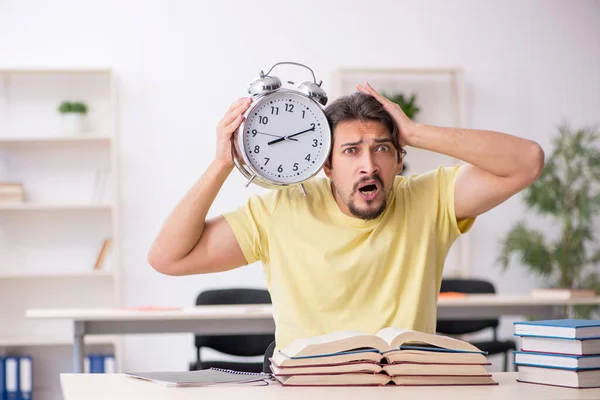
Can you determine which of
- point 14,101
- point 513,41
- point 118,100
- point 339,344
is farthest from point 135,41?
point 339,344

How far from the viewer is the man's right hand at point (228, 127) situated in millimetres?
2029

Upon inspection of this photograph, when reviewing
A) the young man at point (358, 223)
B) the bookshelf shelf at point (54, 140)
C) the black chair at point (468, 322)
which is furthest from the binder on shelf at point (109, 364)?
the young man at point (358, 223)

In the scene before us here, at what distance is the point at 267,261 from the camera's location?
221 cm

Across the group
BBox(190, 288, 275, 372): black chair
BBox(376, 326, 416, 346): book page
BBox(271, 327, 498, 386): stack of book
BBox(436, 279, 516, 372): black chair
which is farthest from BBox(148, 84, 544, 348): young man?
BBox(436, 279, 516, 372): black chair

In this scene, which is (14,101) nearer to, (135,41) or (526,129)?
(135,41)

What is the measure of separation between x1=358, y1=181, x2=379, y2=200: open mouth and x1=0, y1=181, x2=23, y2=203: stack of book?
3846 mm

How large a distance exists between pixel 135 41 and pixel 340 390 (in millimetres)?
4542

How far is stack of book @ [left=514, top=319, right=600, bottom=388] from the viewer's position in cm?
169

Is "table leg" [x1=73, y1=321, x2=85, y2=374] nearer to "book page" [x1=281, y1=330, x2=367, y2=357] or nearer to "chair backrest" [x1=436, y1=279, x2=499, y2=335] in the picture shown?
"chair backrest" [x1=436, y1=279, x2=499, y2=335]

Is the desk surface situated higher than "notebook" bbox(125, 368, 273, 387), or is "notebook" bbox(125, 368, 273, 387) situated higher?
the desk surface

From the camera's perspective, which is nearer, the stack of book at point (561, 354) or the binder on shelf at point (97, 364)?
the stack of book at point (561, 354)

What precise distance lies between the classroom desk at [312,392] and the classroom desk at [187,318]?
85.7 inches

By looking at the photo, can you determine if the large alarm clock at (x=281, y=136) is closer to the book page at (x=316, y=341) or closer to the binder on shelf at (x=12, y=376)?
the book page at (x=316, y=341)

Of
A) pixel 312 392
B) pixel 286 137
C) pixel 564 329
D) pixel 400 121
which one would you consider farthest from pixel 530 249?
pixel 312 392
